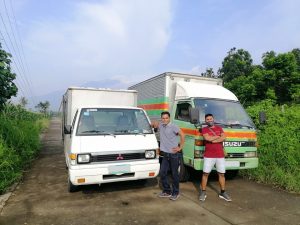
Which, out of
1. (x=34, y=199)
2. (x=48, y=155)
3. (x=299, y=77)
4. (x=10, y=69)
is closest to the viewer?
(x=34, y=199)

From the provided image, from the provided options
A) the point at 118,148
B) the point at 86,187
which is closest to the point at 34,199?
the point at 86,187

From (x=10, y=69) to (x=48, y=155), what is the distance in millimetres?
5100

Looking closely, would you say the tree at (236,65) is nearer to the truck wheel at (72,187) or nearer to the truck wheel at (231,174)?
the truck wheel at (231,174)

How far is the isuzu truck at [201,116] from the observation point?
7133 millimetres

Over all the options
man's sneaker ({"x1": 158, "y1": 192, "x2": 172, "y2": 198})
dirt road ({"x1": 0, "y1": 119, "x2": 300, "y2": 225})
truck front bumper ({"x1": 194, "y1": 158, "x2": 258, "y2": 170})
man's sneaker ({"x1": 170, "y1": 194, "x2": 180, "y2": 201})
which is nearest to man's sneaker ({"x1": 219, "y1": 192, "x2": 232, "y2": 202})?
dirt road ({"x1": 0, "y1": 119, "x2": 300, "y2": 225})

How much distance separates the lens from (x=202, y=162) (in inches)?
277

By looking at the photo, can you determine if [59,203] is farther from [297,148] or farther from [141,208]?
[297,148]

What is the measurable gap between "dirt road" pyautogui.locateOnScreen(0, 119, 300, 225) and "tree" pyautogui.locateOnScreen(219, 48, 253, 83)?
21566 mm

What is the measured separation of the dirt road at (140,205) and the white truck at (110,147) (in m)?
0.45

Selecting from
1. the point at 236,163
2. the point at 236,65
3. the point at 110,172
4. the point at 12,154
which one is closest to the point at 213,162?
the point at 236,163

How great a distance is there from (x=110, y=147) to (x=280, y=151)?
4.76 m

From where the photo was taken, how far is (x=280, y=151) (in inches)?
324

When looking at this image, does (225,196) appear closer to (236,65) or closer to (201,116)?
(201,116)

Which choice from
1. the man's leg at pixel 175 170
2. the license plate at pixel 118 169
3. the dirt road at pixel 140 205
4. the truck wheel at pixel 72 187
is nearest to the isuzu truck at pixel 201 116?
the dirt road at pixel 140 205
